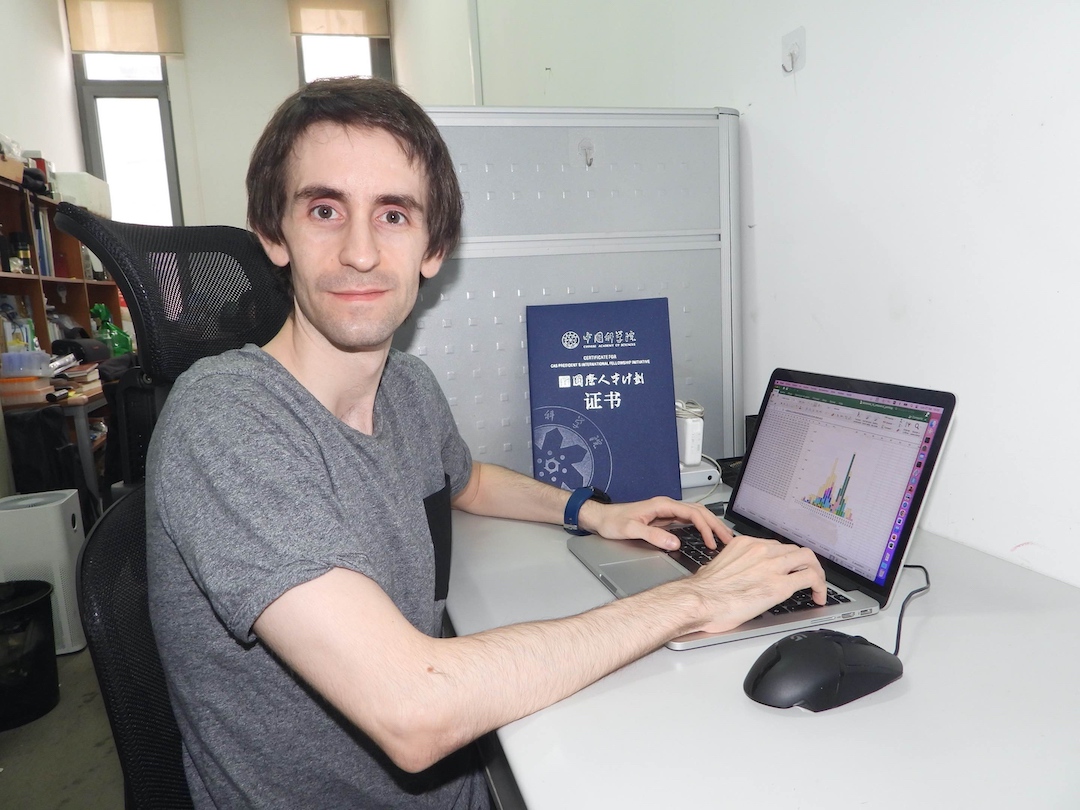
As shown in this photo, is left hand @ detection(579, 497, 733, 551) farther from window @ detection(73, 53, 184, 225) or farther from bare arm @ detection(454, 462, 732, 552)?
window @ detection(73, 53, 184, 225)

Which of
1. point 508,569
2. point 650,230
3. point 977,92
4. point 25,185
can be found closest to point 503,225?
point 650,230

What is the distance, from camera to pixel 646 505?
106cm

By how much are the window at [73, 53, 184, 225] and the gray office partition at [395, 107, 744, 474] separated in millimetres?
5322

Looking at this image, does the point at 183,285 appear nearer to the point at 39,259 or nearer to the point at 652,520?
the point at 652,520

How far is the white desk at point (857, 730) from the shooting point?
1.71 ft

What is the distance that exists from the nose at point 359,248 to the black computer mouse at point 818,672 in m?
0.61

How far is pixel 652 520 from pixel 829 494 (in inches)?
10.0

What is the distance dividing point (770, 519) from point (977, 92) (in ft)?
2.04

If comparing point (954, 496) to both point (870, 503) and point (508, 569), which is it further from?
point (508, 569)

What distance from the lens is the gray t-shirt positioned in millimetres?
633

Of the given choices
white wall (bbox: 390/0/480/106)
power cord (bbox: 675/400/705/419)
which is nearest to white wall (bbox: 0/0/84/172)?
white wall (bbox: 390/0/480/106)

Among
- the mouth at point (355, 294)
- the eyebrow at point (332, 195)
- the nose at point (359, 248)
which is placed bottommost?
the mouth at point (355, 294)

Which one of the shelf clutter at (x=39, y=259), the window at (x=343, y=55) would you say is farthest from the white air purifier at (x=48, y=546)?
the window at (x=343, y=55)

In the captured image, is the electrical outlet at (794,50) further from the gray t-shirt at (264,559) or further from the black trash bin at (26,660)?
the black trash bin at (26,660)
